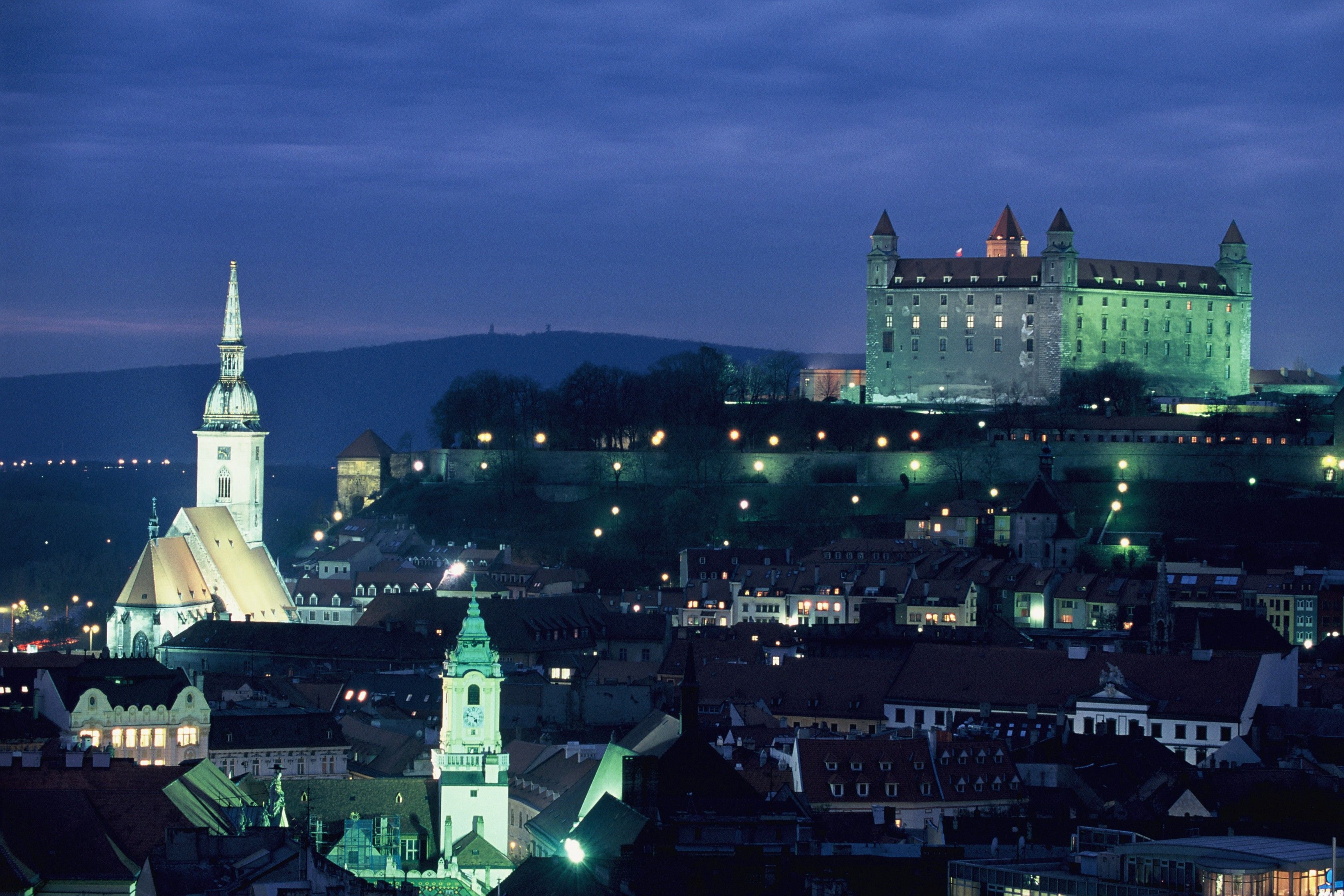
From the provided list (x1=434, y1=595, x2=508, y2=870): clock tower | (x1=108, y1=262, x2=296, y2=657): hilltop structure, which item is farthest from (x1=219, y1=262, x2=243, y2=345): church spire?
(x1=434, y1=595, x2=508, y2=870): clock tower

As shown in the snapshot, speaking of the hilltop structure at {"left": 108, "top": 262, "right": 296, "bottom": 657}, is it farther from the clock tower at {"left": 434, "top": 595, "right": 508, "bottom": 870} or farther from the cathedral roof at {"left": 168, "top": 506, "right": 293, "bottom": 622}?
the clock tower at {"left": 434, "top": 595, "right": 508, "bottom": 870}

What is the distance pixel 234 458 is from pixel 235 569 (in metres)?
10.7

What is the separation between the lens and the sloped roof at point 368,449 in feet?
518

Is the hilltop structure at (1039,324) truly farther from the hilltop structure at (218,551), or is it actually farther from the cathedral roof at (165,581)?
the cathedral roof at (165,581)

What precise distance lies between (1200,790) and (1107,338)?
98965 millimetres

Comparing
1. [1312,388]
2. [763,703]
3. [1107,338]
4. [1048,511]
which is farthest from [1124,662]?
[1312,388]

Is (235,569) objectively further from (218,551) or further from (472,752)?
(472,752)

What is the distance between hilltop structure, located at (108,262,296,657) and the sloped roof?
31439 millimetres

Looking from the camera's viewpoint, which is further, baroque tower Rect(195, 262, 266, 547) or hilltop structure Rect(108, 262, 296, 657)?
baroque tower Rect(195, 262, 266, 547)

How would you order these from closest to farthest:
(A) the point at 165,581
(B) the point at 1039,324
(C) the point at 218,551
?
(A) the point at 165,581 → (C) the point at 218,551 → (B) the point at 1039,324

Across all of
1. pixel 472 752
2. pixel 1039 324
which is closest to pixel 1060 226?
pixel 1039 324

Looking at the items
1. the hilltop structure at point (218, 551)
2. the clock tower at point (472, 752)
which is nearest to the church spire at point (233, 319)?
the hilltop structure at point (218, 551)

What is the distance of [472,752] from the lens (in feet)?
175

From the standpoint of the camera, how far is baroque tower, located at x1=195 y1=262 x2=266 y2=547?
120 metres
